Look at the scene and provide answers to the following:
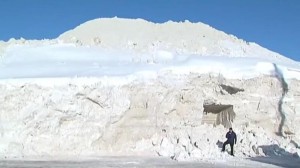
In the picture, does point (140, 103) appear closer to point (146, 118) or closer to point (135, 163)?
point (146, 118)

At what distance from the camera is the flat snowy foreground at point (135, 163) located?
1427 cm

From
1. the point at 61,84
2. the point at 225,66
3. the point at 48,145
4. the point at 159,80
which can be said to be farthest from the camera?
the point at 225,66

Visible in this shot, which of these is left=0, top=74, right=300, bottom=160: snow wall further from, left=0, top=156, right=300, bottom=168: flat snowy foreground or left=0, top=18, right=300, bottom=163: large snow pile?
left=0, top=156, right=300, bottom=168: flat snowy foreground

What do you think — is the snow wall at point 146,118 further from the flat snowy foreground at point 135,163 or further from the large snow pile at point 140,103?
the flat snowy foreground at point 135,163

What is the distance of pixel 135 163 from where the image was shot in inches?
596

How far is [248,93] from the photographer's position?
21.1 metres

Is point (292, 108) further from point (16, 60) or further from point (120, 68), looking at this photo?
point (16, 60)

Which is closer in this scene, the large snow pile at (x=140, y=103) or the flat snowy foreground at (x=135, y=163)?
the flat snowy foreground at (x=135, y=163)

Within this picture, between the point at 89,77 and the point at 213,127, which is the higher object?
the point at 89,77

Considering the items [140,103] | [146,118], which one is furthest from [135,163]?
[140,103]

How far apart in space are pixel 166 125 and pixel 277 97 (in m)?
5.27

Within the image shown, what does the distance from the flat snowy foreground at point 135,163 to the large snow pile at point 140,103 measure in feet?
3.70

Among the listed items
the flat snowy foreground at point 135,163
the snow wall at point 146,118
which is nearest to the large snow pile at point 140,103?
the snow wall at point 146,118

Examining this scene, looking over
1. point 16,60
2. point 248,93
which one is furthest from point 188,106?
point 16,60
